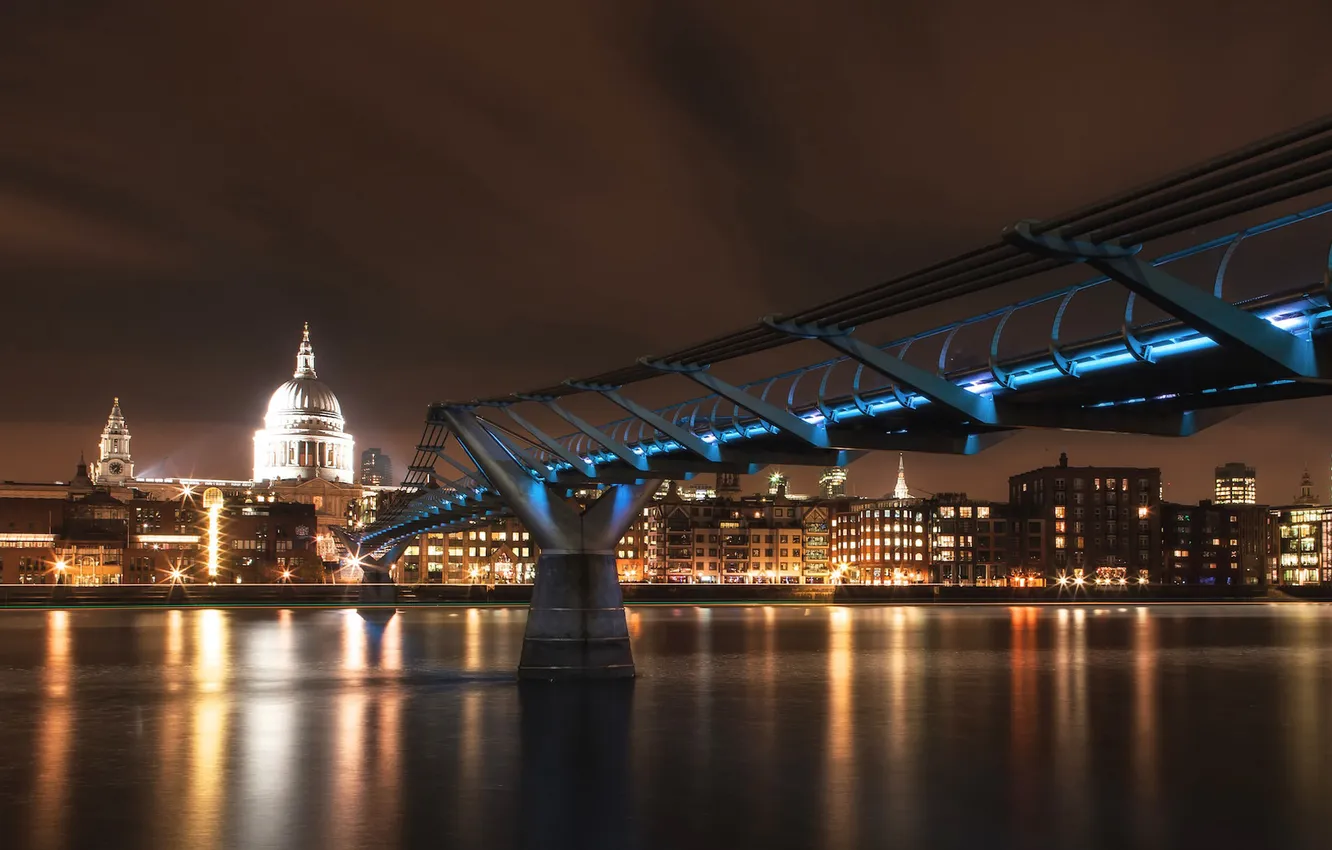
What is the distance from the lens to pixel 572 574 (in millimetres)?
51875

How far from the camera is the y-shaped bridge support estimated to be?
52.2 m

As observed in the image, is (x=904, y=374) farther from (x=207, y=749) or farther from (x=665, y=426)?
(x=207, y=749)

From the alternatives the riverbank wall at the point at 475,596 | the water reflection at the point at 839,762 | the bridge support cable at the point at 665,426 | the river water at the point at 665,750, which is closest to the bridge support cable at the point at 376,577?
the riverbank wall at the point at 475,596

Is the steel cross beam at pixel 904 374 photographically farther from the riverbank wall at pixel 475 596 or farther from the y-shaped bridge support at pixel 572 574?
the riverbank wall at pixel 475 596

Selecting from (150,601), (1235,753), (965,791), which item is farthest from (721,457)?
(150,601)

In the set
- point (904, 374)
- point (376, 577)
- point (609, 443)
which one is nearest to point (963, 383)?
point (904, 374)

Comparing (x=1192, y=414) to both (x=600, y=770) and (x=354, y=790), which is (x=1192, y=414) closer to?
(x=600, y=770)

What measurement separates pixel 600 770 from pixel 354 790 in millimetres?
7010

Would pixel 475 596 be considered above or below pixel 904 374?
Answer: below

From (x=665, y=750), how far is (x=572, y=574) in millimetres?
12269

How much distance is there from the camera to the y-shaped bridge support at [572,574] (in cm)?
5219

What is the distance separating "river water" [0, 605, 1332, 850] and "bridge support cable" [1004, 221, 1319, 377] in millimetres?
10733

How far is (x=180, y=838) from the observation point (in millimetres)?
27750

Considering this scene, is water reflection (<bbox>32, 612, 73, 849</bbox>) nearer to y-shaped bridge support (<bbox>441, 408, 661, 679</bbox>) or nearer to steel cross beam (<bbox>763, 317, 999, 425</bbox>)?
y-shaped bridge support (<bbox>441, 408, 661, 679</bbox>)
